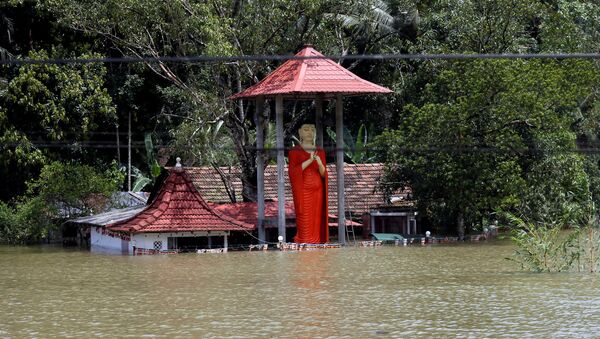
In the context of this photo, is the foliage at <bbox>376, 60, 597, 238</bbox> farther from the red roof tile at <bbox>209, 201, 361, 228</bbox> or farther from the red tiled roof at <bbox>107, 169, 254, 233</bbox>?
the red tiled roof at <bbox>107, 169, 254, 233</bbox>

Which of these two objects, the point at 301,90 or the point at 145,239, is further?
the point at 145,239

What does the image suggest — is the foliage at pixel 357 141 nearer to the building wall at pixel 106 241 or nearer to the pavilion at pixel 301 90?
the pavilion at pixel 301 90

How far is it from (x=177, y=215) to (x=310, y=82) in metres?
4.89

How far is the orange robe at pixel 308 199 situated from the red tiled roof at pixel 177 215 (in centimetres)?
137

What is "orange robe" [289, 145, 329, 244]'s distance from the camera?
29.4 meters

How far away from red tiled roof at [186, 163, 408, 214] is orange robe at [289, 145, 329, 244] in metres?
4.77

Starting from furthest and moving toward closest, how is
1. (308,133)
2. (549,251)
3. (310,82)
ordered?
(308,133)
(310,82)
(549,251)

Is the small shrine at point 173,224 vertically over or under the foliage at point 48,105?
under

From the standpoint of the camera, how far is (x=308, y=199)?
29438mm

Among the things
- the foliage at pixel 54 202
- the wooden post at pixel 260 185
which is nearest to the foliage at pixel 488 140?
the wooden post at pixel 260 185

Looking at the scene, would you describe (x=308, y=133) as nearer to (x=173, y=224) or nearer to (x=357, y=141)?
(x=173, y=224)

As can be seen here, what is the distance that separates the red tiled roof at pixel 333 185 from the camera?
114 feet

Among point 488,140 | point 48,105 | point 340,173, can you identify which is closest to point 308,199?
point 340,173

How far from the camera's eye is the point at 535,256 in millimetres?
21484
